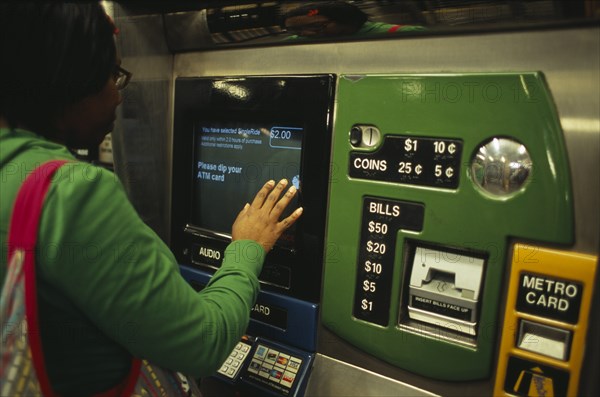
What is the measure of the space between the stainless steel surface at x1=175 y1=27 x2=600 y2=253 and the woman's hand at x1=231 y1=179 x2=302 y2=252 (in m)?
0.36

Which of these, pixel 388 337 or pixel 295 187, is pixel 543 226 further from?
pixel 295 187

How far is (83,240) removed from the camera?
778mm

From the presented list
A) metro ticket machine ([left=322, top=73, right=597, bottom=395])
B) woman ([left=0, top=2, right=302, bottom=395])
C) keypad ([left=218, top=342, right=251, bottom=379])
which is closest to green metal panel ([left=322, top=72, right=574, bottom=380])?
metro ticket machine ([left=322, top=73, right=597, bottom=395])

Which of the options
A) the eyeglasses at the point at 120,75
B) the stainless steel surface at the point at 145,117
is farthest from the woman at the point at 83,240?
the stainless steel surface at the point at 145,117

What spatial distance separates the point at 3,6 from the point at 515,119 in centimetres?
98

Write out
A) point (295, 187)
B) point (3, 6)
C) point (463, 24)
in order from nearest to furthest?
1. point (3, 6)
2. point (463, 24)
3. point (295, 187)

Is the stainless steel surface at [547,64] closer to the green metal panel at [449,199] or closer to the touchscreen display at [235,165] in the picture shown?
the green metal panel at [449,199]

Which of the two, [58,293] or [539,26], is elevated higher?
[539,26]

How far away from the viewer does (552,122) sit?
95 cm

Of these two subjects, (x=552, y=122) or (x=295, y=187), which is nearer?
(x=552, y=122)

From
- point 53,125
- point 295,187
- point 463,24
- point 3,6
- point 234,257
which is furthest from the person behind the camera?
point 295,187

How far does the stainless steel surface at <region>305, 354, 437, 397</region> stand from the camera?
1.19 metres

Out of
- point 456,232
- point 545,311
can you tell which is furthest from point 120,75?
point 545,311

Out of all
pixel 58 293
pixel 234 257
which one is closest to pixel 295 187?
pixel 234 257
